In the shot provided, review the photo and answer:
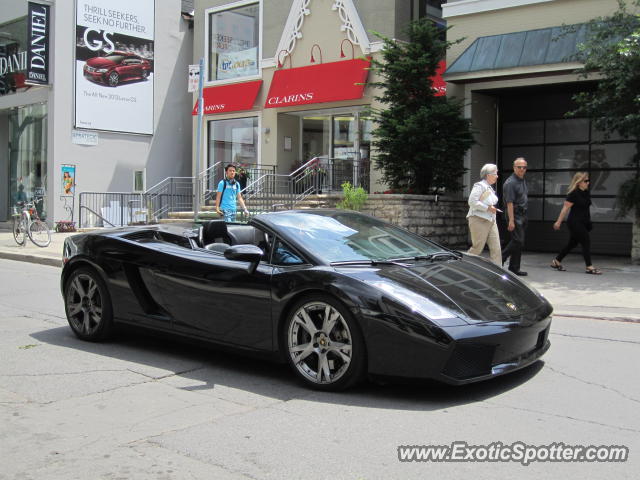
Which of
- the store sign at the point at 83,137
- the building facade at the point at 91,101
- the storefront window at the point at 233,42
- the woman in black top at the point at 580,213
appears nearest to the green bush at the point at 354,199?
the woman in black top at the point at 580,213

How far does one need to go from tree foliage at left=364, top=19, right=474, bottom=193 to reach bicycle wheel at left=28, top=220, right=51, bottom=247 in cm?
844

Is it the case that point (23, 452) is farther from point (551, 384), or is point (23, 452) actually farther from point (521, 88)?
point (521, 88)

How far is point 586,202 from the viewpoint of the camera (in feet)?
38.2

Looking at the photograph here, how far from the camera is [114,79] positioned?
23.8m

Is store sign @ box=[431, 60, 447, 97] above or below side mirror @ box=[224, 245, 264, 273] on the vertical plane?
above

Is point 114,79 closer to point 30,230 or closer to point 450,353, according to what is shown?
point 30,230

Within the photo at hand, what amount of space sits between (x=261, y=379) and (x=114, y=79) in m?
20.7

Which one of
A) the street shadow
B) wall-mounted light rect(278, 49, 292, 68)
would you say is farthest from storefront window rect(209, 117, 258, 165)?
the street shadow

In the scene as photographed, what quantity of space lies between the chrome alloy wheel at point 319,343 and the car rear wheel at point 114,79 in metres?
20.8

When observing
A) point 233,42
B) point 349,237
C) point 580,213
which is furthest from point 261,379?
point 233,42

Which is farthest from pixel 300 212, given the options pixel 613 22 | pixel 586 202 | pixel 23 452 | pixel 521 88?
pixel 521 88

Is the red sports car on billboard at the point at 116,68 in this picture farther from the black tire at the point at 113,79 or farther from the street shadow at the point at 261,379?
the street shadow at the point at 261,379

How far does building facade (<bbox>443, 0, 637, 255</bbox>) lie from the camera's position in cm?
1416

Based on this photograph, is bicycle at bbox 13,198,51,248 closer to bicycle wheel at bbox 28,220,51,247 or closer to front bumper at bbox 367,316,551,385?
bicycle wheel at bbox 28,220,51,247
